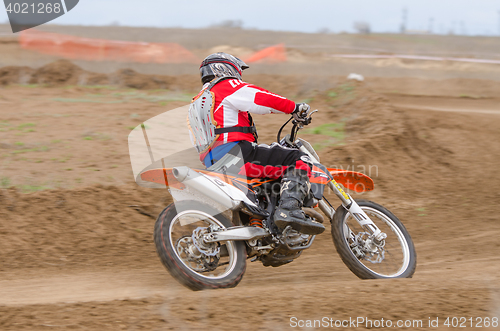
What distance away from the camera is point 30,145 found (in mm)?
7254

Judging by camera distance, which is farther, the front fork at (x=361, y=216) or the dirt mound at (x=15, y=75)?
the dirt mound at (x=15, y=75)

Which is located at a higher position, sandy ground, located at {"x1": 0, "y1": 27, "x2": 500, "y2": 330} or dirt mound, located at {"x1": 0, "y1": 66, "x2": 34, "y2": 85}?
dirt mound, located at {"x1": 0, "y1": 66, "x2": 34, "y2": 85}

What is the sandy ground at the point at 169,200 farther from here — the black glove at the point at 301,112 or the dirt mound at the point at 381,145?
the black glove at the point at 301,112

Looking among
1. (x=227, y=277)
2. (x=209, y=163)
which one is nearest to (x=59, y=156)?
(x=209, y=163)

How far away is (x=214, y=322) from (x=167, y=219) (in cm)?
103

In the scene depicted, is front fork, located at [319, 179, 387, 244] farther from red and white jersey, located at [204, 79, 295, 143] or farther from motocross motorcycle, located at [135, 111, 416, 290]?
red and white jersey, located at [204, 79, 295, 143]

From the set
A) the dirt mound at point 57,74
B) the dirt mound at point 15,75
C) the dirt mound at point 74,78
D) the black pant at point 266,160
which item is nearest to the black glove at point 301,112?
the black pant at point 266,160

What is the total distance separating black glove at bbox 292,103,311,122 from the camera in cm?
448

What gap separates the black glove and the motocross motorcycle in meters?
0.12

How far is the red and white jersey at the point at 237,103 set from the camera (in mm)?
4266

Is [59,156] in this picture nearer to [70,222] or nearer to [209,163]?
[70,222]

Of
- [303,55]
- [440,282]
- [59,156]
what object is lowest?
[440,282]

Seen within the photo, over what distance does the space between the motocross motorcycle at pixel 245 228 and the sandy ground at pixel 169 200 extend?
0.99 ft

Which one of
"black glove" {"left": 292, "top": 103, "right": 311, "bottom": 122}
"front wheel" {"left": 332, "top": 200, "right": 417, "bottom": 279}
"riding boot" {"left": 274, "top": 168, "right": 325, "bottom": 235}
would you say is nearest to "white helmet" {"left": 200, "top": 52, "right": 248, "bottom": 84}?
"black glove" {"left": 292, "top": 103, "right": 311, "bottom": 122}
